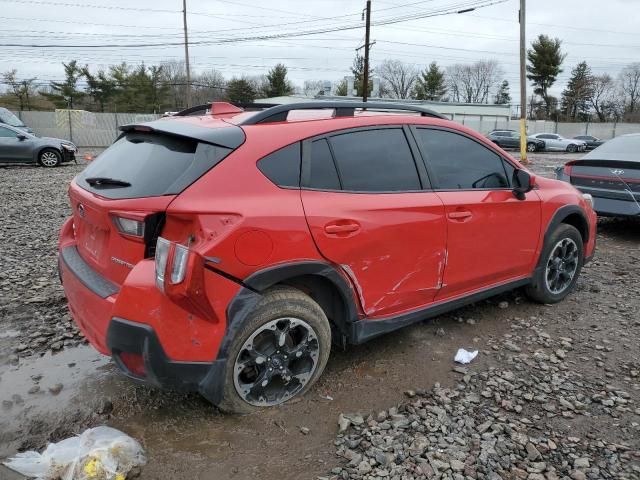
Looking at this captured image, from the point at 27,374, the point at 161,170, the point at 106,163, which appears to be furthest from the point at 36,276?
the point at 161,170

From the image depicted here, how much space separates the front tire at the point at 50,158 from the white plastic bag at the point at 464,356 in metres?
15.3

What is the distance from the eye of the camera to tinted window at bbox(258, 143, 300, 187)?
2621mm

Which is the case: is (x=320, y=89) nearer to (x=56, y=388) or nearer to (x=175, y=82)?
(x=175, y=82)

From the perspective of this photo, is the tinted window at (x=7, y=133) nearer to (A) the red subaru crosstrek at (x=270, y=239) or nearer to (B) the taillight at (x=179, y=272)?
(A) the red subaru crosstrek at (x=270, y=239)

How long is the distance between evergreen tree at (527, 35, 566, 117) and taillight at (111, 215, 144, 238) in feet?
222

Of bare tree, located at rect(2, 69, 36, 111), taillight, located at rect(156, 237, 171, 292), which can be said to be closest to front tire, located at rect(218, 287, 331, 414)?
taillight, located at rect(156, 237, 171, 292)

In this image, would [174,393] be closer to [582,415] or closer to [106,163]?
[106,163]

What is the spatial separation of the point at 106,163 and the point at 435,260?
2124mm

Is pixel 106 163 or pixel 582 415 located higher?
pixel 106 163

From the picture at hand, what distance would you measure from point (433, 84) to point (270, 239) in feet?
233

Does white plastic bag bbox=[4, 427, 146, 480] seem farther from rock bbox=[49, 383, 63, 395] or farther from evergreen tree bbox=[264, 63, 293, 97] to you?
evergreen tree bbox=[264, 63, 293, 97]

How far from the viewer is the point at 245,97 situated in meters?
56.4

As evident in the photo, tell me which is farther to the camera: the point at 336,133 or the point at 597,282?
the point at 597,282

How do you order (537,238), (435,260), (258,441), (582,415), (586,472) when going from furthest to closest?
1. (537,238)
2. (435,260)
3. (582,415)
4. (258,441)
5. (586,472)
